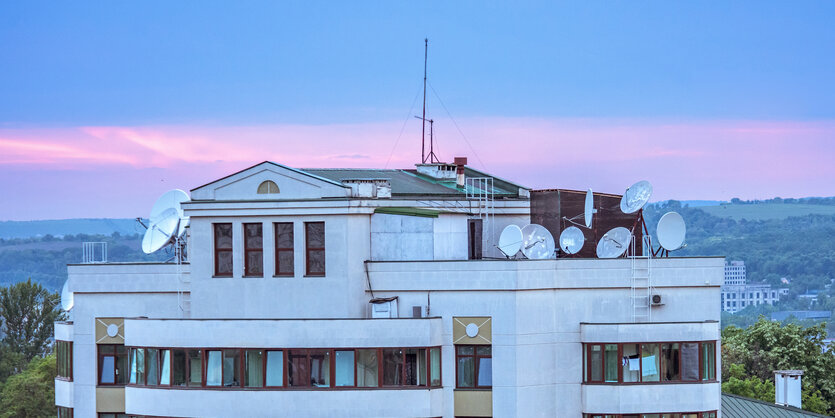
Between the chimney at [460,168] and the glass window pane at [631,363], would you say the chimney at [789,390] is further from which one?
the chimney at [460,168]

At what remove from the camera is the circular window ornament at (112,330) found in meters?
50.7

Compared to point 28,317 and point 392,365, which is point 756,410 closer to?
point 392,365

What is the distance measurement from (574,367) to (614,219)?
28.0 ft

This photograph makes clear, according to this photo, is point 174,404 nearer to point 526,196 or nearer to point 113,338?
point 113,338

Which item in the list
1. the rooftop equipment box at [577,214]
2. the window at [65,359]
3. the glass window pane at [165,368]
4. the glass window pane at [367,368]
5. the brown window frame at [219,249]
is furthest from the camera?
the rooftop equipment box at [577,214]

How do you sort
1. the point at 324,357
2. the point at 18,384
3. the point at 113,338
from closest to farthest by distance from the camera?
1. the point at 324,357
2. the point at 113,338
3. the point at 18,384

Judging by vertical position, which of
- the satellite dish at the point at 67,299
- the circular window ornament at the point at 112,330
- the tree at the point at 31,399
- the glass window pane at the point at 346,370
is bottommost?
the tree at the point at 31,399

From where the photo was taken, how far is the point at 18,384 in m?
119

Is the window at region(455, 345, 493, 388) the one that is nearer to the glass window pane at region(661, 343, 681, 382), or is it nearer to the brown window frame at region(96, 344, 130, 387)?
the glass window pane at region(661, 343, 681, 382)

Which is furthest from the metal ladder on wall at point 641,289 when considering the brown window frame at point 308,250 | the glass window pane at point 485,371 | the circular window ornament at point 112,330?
the circular window ornament at point 112,330

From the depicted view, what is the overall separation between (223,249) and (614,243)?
1469 centimetres

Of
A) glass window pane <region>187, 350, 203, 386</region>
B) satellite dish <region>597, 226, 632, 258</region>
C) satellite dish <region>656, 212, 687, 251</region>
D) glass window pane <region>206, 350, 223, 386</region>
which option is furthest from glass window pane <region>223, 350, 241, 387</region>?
satellite dish <region>656, 212, 687, 251</region>

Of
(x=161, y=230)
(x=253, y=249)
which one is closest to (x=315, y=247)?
(x=253, y=249)

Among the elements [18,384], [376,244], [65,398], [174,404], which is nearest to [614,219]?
[376,244]
